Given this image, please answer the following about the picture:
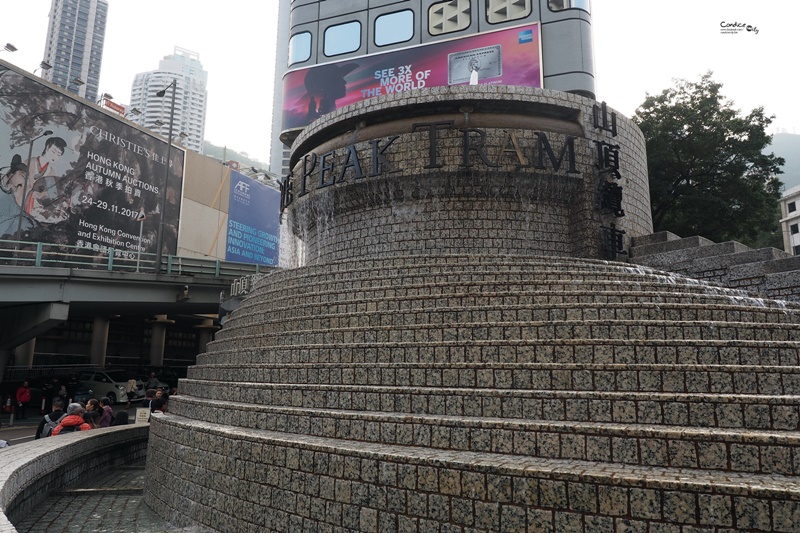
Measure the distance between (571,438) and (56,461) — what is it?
6.66m

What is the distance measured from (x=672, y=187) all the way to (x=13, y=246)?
88.6 feet

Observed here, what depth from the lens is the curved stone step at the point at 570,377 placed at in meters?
4.45

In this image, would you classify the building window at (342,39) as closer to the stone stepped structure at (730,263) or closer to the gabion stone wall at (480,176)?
the gabion stone wall at (480,176)

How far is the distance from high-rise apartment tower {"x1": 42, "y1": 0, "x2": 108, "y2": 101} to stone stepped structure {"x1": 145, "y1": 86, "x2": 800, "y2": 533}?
385ft

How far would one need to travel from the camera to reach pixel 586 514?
140 inches

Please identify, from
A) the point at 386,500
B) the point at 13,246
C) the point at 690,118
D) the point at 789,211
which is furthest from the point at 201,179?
the point at 789,211

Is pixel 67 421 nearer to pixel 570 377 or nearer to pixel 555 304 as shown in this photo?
pixel 555 304

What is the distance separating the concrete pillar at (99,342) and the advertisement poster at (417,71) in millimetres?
14526

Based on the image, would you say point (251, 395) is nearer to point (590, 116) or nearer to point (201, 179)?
point (590, 116)

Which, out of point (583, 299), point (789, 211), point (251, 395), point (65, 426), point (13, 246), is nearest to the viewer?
point (251, 395)

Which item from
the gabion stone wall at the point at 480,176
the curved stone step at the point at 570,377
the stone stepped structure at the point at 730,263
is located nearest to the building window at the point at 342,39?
the gabion stone wall at the point at 480,176

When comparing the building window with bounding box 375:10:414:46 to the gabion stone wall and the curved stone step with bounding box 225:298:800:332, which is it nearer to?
the gabion stone wall

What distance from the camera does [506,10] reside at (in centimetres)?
2416

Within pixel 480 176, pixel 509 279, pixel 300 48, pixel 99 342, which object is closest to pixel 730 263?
pixel 509 279
